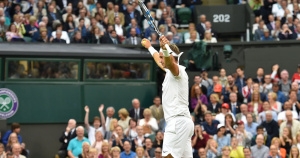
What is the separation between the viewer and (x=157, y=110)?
2525 cm

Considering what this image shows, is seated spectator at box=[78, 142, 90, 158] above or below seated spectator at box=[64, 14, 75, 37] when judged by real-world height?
below

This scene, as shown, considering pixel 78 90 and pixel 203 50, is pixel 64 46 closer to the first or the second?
pixel 78 90

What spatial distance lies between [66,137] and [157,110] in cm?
250

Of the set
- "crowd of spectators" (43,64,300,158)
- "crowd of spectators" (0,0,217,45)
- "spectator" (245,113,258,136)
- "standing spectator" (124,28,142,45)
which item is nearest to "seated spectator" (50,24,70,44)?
"crowd of spectators" (0,0,217,45)

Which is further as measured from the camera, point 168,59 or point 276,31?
point 276,31

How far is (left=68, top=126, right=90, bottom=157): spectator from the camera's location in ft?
76.4

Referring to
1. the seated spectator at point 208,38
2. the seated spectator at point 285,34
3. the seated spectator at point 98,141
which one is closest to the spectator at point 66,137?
the seated spectator at point 98,141

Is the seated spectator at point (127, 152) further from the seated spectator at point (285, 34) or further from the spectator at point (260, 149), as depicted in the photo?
the seated spectator at point (285, 34)

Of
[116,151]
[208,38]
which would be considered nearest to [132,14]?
[208,38]

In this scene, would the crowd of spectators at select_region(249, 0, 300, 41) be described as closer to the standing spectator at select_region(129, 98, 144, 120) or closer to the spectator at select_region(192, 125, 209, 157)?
the standing spectator at select_region(129, 98, 144, 120)

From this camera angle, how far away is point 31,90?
84.4ft

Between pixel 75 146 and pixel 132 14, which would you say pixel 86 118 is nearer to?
pixel 75 146

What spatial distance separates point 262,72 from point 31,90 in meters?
5.76

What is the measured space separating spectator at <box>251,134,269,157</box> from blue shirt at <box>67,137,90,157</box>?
3.73 metres
